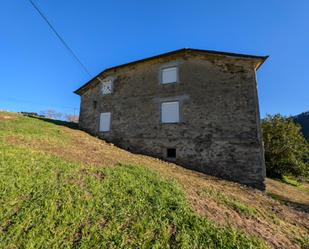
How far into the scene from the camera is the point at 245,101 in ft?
36.6

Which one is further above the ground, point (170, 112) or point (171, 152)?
point (170, 112)

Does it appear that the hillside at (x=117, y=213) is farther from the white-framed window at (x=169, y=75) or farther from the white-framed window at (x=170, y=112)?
the white-framed window at (x=169, y=75)

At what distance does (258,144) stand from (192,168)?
3.68m

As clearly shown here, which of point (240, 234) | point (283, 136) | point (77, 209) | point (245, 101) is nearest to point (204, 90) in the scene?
point (245, 101)

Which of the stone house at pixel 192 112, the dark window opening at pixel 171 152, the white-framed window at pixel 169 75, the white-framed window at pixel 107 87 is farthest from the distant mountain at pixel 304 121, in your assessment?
the white-framed window at pixel 107 87

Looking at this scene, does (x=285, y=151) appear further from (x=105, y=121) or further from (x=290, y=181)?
(x=105, y=121)

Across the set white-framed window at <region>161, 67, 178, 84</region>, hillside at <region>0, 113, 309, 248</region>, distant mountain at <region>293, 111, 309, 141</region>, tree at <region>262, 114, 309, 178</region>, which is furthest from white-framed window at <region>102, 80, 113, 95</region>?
distant mountain at <region>293, 111, 309, 141</region>

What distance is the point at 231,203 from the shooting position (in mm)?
6422

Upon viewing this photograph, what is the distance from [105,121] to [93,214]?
11642 millimetres

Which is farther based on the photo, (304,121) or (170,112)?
(304,121)

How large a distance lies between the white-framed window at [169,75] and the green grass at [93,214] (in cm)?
847

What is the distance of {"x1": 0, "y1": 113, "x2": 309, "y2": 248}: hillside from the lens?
13.4 ft

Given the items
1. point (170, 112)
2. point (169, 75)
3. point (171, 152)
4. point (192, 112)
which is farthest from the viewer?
point (169, 75)

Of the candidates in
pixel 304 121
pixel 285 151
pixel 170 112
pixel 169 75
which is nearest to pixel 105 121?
pixel 170 112
